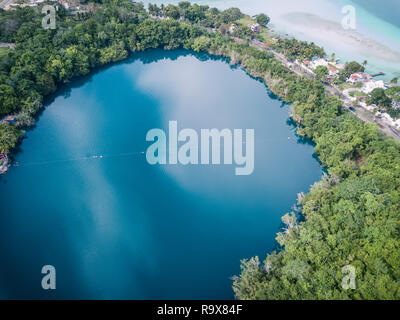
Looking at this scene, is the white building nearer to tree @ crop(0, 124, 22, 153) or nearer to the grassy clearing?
the grassy clearing

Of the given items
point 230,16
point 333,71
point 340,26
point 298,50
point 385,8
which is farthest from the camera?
point 385,8

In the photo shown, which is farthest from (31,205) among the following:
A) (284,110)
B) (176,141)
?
(284,110)

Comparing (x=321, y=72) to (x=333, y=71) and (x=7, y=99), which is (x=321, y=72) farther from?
(x=7, y=99)

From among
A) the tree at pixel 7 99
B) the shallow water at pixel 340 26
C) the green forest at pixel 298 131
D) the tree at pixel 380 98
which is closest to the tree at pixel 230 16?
the green forest at pixel 298 131

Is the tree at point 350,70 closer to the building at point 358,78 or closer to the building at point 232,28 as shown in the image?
the building at point 358,78

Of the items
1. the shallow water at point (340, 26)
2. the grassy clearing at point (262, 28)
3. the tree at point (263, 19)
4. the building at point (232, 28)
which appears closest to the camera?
the shallow water at point (340, 26)

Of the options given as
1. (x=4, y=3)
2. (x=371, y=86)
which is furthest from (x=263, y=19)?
(x=4, y=3)
